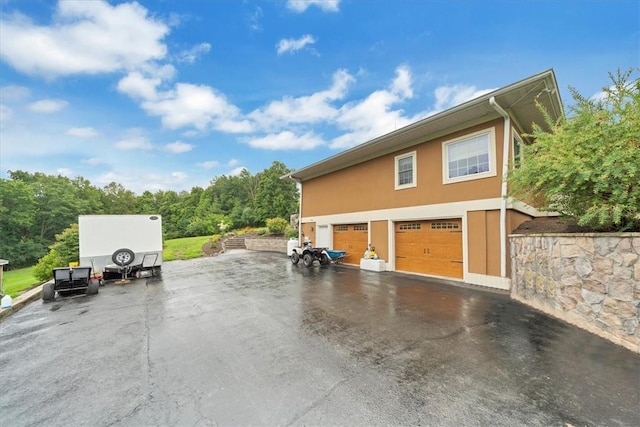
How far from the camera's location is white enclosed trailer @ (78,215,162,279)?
7963 mm

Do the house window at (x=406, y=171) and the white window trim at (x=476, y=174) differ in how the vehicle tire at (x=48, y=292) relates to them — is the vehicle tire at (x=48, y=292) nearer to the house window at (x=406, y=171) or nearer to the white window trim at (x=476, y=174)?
the house window at (x=406, y=171)

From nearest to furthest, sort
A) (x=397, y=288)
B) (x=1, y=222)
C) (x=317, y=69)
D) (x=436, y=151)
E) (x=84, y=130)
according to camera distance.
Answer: (x=397, y=288) → (x=436, y=151) → (x=317, y=69) → (x=84, y=130) → (x=1, y=222)

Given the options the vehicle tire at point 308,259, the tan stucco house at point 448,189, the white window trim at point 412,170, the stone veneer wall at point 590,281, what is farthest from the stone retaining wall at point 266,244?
the stone veneer wall at point 590,281

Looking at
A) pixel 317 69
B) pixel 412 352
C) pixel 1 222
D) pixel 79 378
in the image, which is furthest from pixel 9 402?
pixel 1 222

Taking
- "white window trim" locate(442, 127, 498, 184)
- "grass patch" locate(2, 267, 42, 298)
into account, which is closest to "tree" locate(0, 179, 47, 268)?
"grass patch" locate(2, 267, 42, 298)

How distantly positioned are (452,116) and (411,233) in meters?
4.06

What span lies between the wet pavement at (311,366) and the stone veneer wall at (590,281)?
0.28 meters

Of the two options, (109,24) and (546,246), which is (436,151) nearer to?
(546,246)

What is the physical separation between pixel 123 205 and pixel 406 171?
48772mm

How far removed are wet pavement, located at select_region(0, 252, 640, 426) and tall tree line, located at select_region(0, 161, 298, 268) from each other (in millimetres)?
25904

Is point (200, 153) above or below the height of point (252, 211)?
above

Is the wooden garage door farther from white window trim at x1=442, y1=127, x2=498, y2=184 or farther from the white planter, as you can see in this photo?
white window trim at x1=442, y1=127, x2=498, y2=184

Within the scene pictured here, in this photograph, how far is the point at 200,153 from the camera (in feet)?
76.9

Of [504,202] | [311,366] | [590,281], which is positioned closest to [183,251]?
[311,366]
